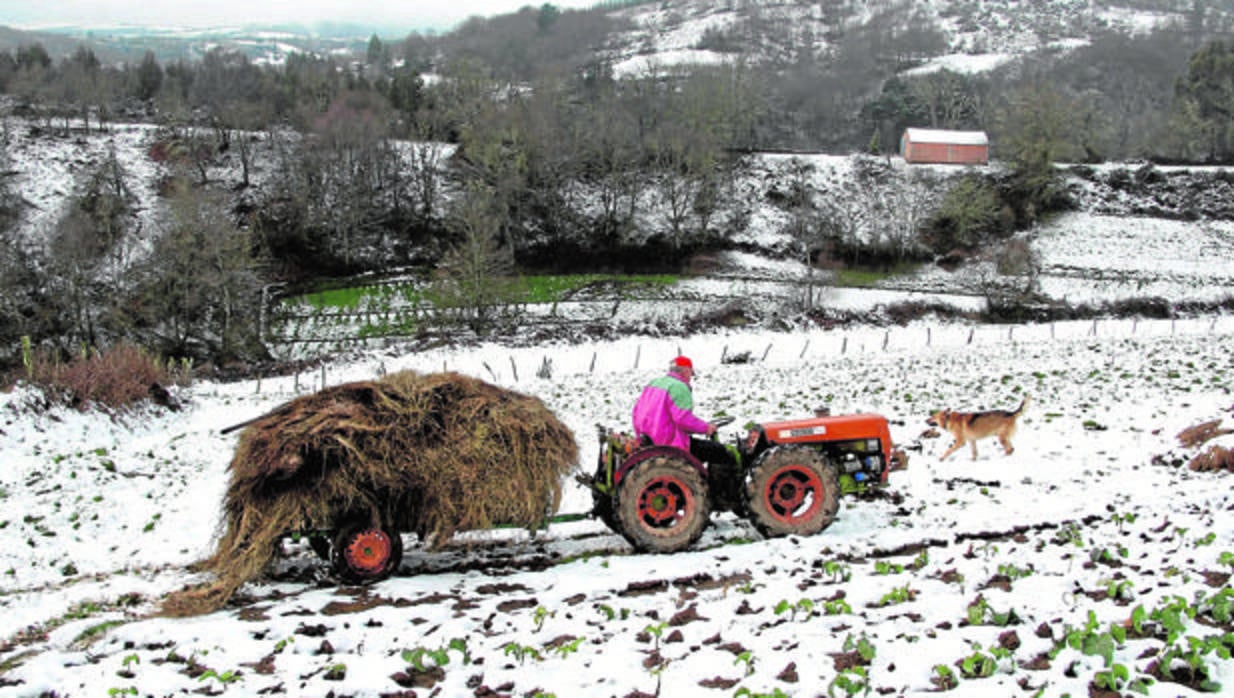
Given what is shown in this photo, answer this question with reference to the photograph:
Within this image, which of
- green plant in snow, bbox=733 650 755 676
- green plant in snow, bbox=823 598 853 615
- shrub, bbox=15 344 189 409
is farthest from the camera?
shrub, bbox=15 344 189 409

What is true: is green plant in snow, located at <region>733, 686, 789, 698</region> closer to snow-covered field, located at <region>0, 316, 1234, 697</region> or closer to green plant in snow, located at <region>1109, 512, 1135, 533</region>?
snow-covered field, located at <region>0, 316, 1234, 697</region>

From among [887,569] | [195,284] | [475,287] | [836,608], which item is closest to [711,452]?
[887,569]

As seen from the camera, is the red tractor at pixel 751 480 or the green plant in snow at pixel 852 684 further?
the red tractor at pixel 751 480

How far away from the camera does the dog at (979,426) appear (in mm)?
12305

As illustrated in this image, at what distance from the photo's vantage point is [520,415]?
813 cm

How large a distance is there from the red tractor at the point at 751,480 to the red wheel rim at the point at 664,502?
0.01m

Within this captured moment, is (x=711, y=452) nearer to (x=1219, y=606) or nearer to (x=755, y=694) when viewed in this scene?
(x=755, y=694)

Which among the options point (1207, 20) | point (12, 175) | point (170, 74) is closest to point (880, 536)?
point (12, 175)

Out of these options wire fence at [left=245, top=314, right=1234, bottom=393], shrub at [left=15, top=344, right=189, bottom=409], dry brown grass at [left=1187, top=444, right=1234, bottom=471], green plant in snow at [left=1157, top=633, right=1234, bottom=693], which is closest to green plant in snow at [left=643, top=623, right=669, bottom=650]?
green plant in snow at [left=1157, top=633, right=1234, bottom=693]

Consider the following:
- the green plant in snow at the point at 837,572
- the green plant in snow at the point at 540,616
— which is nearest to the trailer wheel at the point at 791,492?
the green plant in snow at the point at 837,572

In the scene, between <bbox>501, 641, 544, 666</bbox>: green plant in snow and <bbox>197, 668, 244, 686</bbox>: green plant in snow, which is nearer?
<bbox>197, 668, 244, 686</bbox>: green plant in snow

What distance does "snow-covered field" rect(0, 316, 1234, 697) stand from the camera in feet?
17.3

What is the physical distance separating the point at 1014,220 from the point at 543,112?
3851 cm

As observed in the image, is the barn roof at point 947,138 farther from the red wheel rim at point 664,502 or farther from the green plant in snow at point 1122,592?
the green plant in snow at point 1122,592
